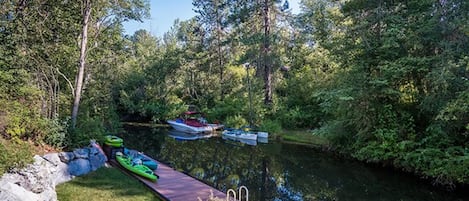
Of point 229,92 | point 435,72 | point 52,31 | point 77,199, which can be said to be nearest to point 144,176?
point 77,199

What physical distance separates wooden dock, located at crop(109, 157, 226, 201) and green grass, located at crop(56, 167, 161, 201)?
231 millimetres

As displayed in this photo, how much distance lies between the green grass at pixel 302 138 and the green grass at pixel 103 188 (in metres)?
11.2

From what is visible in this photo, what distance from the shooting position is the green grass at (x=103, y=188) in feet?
23.6

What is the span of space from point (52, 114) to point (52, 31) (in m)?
2.65

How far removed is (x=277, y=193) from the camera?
9578mm

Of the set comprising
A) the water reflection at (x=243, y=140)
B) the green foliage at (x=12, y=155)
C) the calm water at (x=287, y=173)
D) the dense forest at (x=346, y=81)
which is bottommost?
the calm water at (x=287, y=173)

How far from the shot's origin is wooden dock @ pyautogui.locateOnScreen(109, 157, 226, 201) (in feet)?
25.8

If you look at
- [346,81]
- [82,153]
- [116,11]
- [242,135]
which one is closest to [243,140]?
[242,135]

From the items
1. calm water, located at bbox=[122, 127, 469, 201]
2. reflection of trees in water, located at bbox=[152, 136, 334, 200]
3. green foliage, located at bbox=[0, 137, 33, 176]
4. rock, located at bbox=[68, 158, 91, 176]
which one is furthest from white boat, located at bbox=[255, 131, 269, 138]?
green foliage, located at bbox=[0, 137, 33, 176]

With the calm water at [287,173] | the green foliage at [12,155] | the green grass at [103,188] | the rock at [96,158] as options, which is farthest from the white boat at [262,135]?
the green foliage at [12,155]

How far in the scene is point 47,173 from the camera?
6645 millimetres

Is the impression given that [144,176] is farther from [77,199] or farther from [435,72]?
[435,72]

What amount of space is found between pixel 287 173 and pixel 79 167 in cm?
687

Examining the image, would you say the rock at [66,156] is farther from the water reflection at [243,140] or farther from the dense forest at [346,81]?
the water reflection at [243,140]
